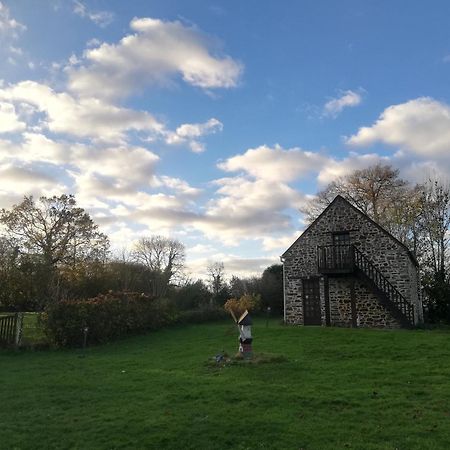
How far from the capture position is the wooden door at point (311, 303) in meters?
25.6

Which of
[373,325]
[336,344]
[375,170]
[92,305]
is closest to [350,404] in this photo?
[336,344]

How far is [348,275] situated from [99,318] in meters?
12.9

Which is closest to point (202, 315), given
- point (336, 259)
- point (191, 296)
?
point (191, 296)

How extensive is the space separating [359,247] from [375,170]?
16362mm

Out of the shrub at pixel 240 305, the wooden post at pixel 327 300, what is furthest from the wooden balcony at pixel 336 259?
the shrub at pixel 240 305

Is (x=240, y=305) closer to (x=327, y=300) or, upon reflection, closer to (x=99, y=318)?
(x=327, y=300)

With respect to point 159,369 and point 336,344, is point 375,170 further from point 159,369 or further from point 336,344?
point 159,369

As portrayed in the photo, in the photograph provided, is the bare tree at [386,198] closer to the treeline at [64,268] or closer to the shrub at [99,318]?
the treeline at [64,268]

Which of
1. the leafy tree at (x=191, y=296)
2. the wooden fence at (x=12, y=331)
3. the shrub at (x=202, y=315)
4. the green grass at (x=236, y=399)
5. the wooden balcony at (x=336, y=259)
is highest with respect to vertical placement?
the wooden balcony at (x=336, y=259)

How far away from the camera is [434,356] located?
1381 cm

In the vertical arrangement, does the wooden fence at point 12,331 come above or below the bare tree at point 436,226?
below

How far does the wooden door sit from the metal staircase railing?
2753 mm

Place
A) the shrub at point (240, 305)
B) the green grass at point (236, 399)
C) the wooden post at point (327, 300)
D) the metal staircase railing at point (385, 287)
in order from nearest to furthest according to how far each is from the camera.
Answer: the green grass at point (236, 399), the metal staircase railing at point (385, 287), the wooden post at point (327, 300), the shrub at point (240, 305)

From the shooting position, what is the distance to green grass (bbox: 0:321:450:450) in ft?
24.3
